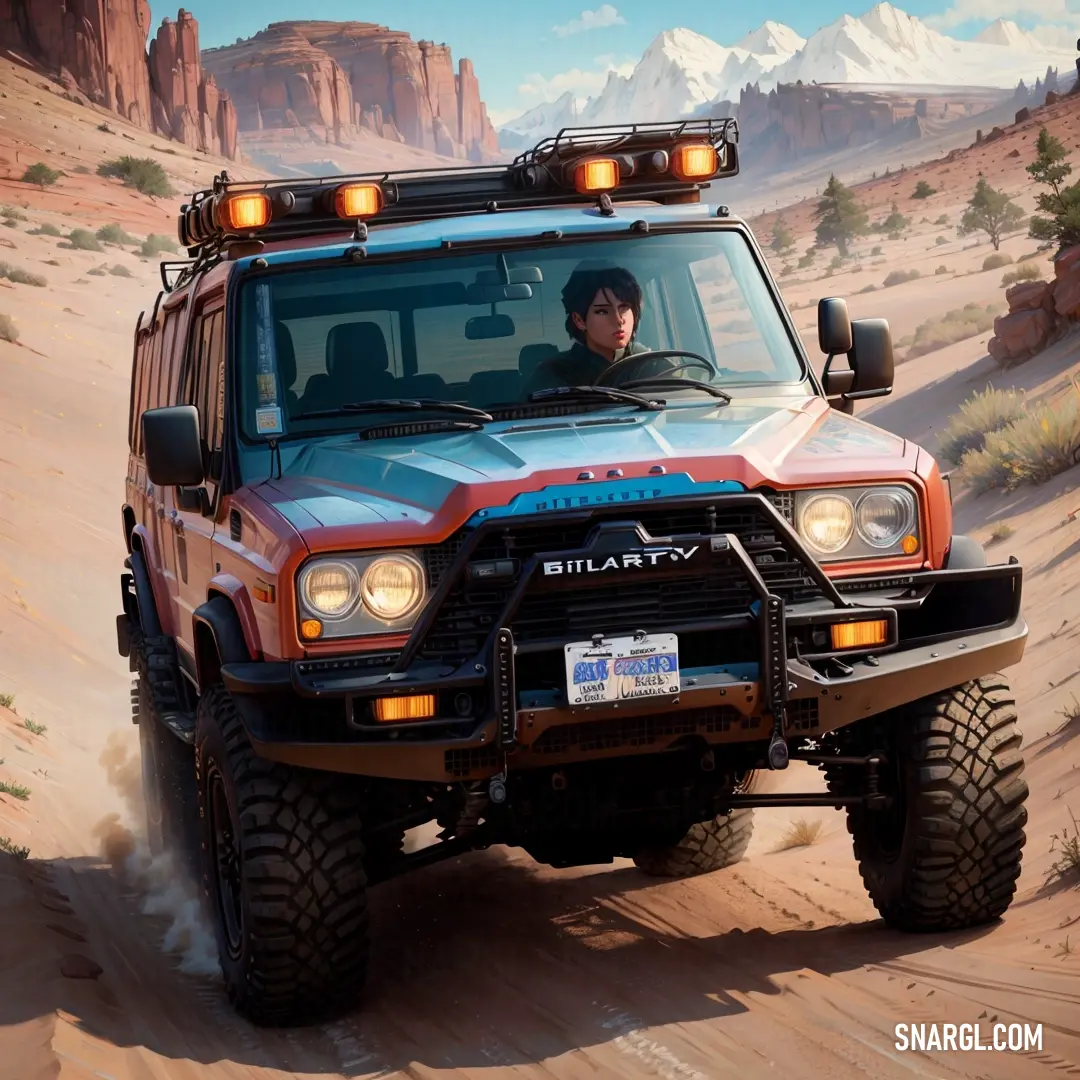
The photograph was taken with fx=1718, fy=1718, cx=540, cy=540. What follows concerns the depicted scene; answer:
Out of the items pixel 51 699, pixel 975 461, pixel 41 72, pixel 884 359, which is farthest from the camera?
pixel 41 72

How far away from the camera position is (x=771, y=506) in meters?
4.90

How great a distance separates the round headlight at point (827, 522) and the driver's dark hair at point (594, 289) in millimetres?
1309

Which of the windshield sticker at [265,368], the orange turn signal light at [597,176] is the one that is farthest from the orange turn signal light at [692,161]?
the windshield sticker at [265,368]

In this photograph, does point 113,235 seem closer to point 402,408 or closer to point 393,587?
point 402,408

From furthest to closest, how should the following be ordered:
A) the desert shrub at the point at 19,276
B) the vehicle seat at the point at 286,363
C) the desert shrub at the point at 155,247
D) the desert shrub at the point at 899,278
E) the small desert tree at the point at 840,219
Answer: the small desert tree at the point at 840,219
the desert shrub at the point at 155,247
the desert shrub at the point at 899,278
the desert shrub at the point at 19,276
the vehicle seat at the point at 286,363

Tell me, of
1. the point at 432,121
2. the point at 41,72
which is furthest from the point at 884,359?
the point at 432,121

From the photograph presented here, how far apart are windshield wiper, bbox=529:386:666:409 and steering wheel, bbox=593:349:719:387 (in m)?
0.15

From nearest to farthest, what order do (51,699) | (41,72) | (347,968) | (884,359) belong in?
(347,968) < (884,359) < (51,699) < (41,72)

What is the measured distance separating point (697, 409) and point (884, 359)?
0.98 m

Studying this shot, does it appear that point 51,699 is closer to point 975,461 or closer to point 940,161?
point 975,461

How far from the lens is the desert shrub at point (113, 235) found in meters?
54.6

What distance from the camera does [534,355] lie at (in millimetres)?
6078

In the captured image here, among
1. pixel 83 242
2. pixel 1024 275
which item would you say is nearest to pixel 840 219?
pixel 83 242

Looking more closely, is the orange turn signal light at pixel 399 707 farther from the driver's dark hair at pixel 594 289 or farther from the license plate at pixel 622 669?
the driver's dark hair at pixel 594 289
